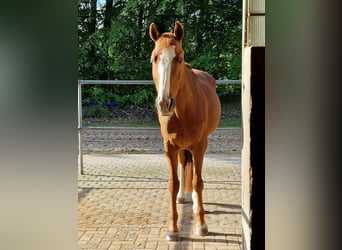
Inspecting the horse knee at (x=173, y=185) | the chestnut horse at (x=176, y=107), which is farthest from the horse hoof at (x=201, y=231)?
the horse knee at (x=173, y=185)

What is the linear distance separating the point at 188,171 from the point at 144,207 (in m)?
0.55

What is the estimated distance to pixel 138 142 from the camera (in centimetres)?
758

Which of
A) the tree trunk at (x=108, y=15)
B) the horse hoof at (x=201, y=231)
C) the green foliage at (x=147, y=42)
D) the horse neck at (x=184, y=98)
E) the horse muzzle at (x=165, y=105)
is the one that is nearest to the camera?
the horse muzzle at (x=165, y=105)

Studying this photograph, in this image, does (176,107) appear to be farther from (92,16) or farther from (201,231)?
(92,16)

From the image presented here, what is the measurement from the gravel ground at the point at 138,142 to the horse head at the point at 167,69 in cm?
387

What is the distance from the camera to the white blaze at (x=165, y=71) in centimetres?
239

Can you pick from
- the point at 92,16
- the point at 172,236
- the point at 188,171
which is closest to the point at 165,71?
the point at 172,236

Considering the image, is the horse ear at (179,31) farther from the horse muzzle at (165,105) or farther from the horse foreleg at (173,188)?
the horse foreleg at (173,188)

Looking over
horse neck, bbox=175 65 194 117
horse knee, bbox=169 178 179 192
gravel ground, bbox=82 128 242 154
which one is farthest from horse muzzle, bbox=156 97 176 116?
gravel ground, bbox=82 128 242 154
